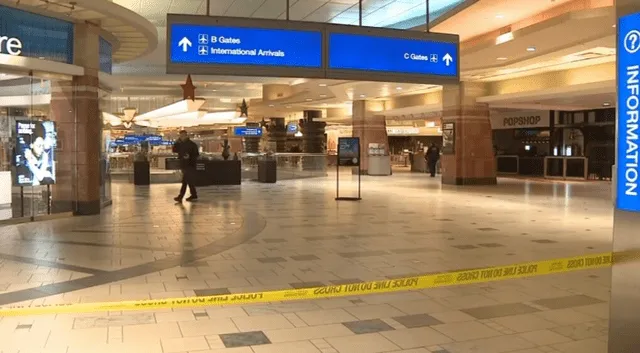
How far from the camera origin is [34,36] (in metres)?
9.80

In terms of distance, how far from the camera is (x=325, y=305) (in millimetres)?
4941

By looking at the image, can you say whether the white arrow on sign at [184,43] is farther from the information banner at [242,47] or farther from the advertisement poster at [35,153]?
the advertisement poster at [35,153]

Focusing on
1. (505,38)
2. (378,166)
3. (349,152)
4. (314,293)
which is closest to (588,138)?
(378,166)

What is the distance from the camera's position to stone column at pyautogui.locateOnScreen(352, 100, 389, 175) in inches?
1104

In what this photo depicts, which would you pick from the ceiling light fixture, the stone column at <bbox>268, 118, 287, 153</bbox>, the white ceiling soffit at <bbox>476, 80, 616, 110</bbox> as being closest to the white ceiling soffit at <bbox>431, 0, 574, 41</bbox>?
the ceiling light fixture

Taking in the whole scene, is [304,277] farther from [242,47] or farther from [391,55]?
[391,55]

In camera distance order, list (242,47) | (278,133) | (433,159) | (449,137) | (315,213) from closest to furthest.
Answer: (242,47)
(315,213)
(449,137)
(433,159)
(278,133)

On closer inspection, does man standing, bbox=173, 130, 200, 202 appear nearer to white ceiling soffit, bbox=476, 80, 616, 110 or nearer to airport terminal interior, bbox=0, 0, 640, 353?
airport terminal interior, bbox=0, 0, 640, 353

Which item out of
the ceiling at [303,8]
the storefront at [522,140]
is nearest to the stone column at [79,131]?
the ceiling at [303,8]

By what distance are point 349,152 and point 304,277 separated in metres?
8.57

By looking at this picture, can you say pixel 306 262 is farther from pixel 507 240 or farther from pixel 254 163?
pixel 254 163

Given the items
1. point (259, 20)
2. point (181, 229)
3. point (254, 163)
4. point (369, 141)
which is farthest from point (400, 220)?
point (369, 141)

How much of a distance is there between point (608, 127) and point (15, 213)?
21.9 meters

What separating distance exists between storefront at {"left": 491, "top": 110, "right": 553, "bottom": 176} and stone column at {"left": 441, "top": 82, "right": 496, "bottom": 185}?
6957 mm
